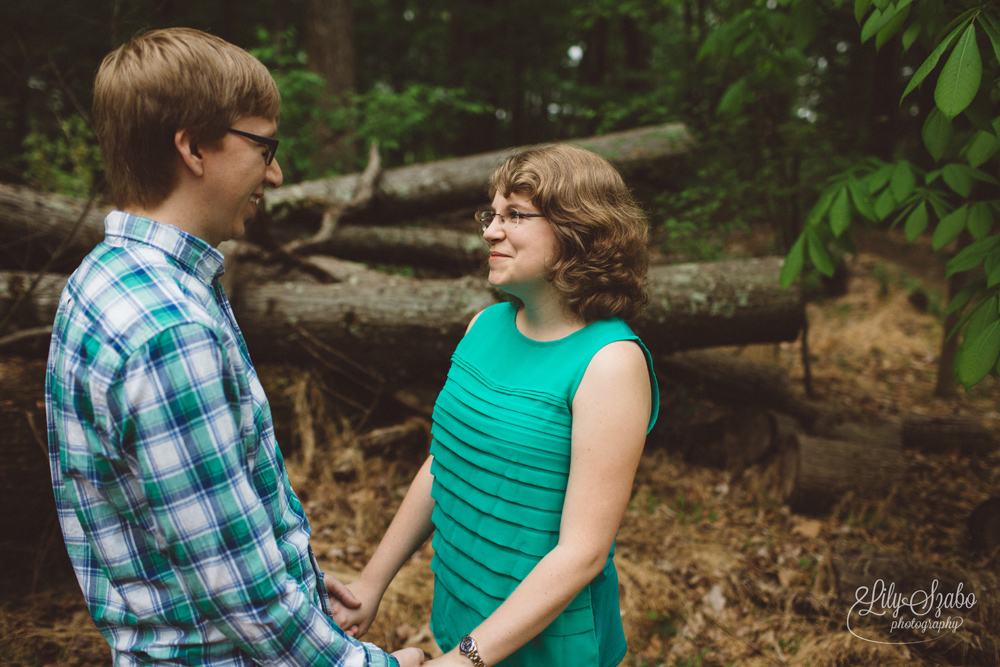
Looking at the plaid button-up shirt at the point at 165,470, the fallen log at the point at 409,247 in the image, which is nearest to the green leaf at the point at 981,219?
the plaid button-up shirt at the point at 165,470

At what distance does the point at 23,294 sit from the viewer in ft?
10.7

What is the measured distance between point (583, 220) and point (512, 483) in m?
0.69

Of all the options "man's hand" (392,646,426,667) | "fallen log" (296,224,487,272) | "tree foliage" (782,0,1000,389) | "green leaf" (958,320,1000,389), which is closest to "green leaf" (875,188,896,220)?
"tree foliage" (782,0,1000,389)

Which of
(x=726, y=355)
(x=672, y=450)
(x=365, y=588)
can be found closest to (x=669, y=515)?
(x=672, y=450)

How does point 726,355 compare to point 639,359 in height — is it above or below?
below

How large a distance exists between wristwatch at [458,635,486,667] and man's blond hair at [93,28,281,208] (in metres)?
1.10

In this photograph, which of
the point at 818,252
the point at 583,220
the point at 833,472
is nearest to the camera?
the point at 583,220

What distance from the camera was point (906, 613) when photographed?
105 inches

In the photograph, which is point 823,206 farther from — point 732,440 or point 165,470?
point 732,440

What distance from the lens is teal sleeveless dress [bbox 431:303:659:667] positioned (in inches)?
52.7

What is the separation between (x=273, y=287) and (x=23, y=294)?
4.60ft

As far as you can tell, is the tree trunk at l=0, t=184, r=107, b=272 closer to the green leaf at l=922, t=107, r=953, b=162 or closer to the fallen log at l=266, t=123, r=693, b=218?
the fallen log at l=266, t=123, r=693, b=218

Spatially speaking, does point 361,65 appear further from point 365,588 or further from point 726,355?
point 365,588

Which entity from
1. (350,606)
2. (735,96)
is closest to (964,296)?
(735,96)
